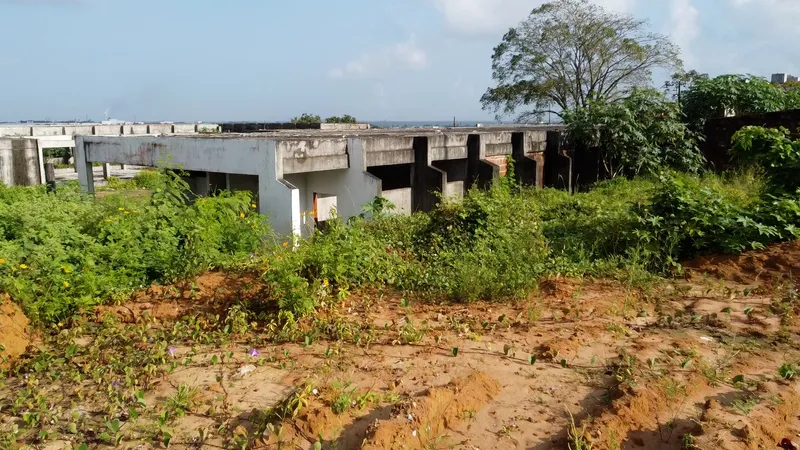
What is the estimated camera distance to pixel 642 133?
15.0 m

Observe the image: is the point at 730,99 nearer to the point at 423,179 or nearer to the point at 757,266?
the point at 423,179

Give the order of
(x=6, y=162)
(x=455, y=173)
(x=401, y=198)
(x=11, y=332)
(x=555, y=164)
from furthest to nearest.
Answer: (x=555, y=164)
(x=455, y=173)
(x=6, y=162)
(x=401, y=198)
(x=11, y=332)

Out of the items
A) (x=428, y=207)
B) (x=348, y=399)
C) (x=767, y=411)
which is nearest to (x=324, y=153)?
(x=428, y=207)

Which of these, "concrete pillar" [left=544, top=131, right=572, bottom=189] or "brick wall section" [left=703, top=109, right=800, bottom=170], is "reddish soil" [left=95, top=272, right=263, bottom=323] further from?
"brick wall section" [left=703, top=109, right=800, bottom=170]

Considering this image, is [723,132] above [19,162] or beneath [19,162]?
above

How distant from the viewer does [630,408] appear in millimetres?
3729

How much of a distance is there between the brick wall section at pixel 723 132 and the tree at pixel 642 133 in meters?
0.54

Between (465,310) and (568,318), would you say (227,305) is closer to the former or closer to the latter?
(465,310)

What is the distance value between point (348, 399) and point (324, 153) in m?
7.62

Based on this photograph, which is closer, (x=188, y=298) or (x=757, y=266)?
(x=188, y=298)

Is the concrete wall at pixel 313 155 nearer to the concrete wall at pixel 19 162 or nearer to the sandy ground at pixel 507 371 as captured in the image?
the sandy ground at pixel 507 371

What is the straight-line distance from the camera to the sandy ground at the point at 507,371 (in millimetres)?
3643

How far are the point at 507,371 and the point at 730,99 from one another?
48.3 ft

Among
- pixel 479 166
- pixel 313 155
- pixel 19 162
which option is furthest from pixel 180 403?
pixel 19 162
